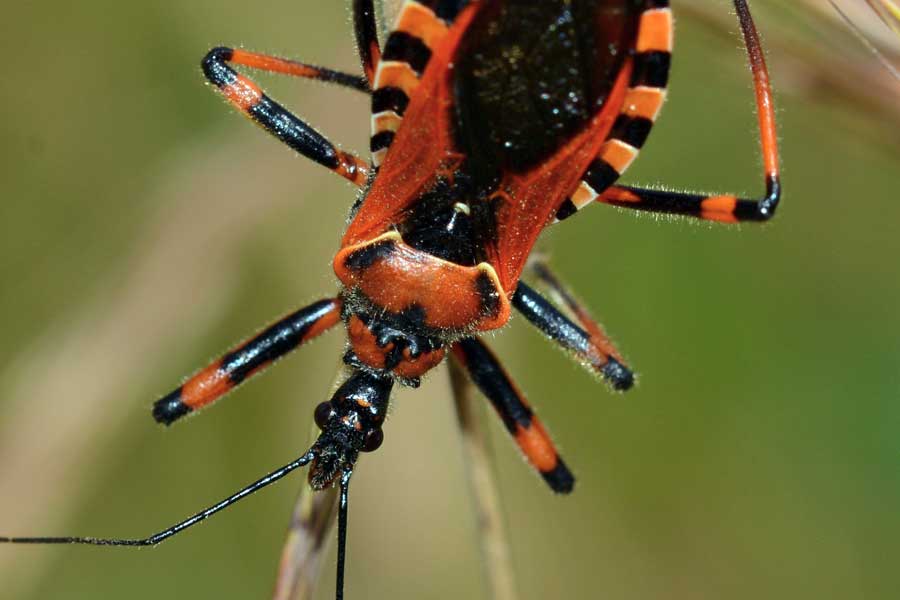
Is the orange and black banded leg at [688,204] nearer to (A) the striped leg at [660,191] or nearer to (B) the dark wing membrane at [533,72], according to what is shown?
(A) the striped leg at [660,191]

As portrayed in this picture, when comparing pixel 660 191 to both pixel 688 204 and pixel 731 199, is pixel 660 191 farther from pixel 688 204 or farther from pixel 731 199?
pixel 731 199

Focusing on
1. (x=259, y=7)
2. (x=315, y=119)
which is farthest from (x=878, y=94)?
(x=259, y=7)

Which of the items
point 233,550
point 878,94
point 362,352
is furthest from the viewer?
point 233,550

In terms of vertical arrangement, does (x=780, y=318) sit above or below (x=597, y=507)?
above

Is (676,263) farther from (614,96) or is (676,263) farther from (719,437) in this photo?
(614,96)

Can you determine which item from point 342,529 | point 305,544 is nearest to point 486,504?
point 342,529

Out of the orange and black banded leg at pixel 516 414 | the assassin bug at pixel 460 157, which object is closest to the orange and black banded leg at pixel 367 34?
the assassin bug at pixel 460 157

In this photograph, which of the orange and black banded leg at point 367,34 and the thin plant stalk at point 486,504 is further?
Answer: the orange and black banded leg at point 367,34
